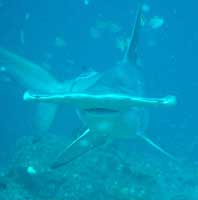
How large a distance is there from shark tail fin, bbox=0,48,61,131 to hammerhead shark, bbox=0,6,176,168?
3136 millimetres

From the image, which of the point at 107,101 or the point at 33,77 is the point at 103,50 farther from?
the point at 107,101

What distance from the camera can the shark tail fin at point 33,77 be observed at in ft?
26.1

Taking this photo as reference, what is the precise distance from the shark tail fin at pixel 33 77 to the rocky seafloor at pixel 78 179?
0.60 meters

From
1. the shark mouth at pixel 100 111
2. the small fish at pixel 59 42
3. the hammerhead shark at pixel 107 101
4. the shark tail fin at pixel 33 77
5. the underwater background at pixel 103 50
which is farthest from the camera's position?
the small fish at pixel 59 42

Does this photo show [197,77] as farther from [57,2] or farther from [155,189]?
[155,189]

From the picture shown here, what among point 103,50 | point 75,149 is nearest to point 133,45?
point 75,149

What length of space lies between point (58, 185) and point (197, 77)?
14182mm

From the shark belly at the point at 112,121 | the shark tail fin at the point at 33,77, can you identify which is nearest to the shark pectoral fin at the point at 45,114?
the shark tail fin at the point at 33,77

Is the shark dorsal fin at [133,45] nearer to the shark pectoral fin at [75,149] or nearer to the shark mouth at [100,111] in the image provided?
the shark pectoral fin at [75,149]

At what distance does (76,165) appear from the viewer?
706 cm

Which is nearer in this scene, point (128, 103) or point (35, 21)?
point (128, 103)

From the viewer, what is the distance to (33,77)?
322 inches

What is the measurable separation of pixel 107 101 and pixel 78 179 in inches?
152

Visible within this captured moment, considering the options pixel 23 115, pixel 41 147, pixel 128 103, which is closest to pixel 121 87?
pixel 128 103
